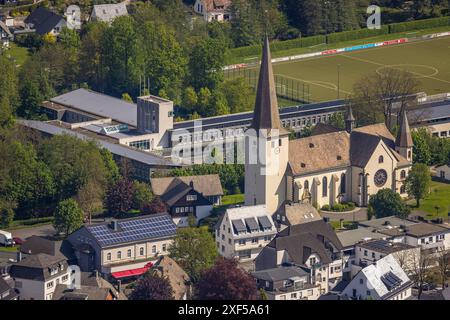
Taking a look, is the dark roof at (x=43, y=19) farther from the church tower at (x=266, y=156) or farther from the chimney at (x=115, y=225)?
the chimney at (x=115, y=225)

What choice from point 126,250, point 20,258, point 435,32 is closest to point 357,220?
point 126,250

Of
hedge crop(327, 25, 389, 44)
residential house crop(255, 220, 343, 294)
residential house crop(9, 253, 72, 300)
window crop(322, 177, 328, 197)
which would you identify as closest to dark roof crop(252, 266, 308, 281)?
residential house crop(255, 220, 343, 294)

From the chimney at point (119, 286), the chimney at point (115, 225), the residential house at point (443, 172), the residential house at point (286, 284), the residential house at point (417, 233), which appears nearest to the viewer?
the residential house at point (286, 284)

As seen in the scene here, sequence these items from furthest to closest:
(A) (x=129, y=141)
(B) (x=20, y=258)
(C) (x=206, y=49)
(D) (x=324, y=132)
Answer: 1. (C) (x=206, y=49)
2. (A) (x=129, y=141)
3. (D) (x=324, y=132)
4. (B) (x=20, y=258)

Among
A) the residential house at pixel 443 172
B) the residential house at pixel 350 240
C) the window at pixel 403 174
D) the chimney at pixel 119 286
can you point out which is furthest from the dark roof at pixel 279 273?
the residential house at pixel 443 172

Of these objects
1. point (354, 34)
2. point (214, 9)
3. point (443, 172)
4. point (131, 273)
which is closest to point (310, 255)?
point (131, 273)
